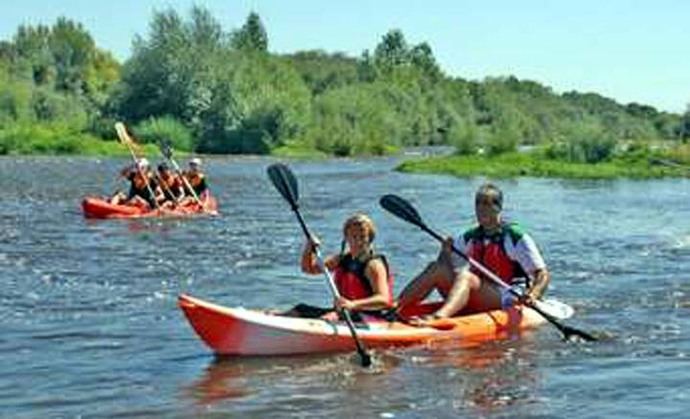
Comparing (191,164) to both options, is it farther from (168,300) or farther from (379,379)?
(379,379)

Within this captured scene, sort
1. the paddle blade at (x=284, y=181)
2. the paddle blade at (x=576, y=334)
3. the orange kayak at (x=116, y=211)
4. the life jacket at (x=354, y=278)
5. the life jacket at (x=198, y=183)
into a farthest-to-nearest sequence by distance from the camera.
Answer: the life jacket at (x=198, y=183) < the orange kayak at (x=116, y=211) < the paddle blade at (x=284, y=181) < the paddle blade at (x=576, y=334) < the life jacket at (x=354, y=278)

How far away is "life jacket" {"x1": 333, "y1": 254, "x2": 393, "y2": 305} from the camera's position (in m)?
10.0

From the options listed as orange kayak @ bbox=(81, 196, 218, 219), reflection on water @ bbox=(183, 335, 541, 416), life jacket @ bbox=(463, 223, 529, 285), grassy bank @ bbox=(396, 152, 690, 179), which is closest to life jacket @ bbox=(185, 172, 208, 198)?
orange kayak @ bbox=(81, 196, 218, 219)

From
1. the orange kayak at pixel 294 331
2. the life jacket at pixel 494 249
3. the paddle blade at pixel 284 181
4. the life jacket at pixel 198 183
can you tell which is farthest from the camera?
the life jacket at pixel 198 183

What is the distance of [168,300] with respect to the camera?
1334cm

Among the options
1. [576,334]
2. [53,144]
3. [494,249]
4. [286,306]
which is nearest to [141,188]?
[286,306]

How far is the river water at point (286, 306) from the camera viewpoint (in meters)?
8.58

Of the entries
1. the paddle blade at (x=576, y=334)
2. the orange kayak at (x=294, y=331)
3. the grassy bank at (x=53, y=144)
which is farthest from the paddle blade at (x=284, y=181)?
the grassy bank at (x=53, y=144)

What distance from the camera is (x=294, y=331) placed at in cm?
976

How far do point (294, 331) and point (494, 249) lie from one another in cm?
210

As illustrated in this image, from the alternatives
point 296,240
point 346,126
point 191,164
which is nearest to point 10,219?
point 191,164

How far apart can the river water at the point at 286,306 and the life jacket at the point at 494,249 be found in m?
0.63

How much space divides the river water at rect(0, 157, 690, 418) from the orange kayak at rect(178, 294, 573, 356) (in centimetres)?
11

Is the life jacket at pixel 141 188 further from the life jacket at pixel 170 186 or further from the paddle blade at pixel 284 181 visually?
the paddle blade at pixel 284 181
